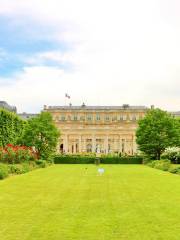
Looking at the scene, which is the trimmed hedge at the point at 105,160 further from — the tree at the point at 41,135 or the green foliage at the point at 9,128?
the green foliage at the point at 9,128

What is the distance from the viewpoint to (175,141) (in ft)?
184

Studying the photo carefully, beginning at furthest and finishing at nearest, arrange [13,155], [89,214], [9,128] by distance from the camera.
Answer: [9,128] < [13,155] < [89,214]

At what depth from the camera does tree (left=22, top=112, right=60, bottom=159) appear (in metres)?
53.0

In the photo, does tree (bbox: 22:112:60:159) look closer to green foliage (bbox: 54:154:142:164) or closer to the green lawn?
green foliage (bbox: 54:154:142:164)

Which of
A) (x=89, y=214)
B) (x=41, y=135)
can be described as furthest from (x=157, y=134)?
(x=89, y=214)

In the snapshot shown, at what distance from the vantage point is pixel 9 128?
47.5 m

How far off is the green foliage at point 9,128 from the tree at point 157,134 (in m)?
16.9

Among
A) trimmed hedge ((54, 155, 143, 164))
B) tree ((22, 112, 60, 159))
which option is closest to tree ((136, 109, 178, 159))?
trimmed hedge ((54, 155, 143, 164))

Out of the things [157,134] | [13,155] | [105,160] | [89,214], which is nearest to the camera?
[89,214]

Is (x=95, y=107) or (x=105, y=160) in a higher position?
(x=95, y=107)

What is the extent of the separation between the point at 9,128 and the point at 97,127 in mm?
59536

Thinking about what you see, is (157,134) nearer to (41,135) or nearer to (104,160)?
(104,160)

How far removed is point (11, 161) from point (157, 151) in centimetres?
2637

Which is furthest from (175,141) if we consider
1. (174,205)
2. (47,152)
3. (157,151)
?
(174,205)
